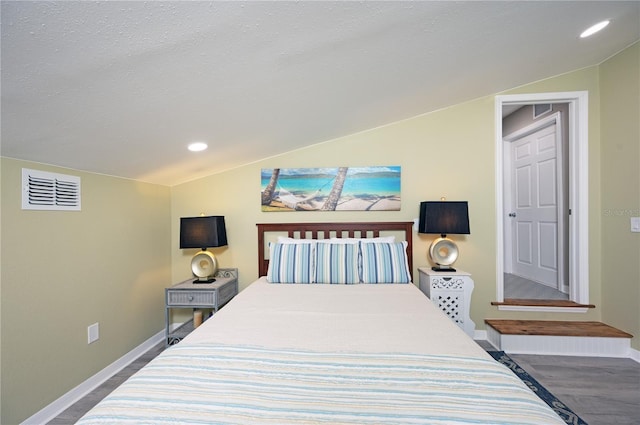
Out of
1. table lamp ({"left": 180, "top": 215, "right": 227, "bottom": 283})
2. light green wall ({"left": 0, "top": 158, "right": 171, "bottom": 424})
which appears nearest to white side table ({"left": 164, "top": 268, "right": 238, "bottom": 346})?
table lamp ({"left": 180, "top": 215, "right": 227, "bottom": 283})

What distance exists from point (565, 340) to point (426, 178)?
1888 millimetres

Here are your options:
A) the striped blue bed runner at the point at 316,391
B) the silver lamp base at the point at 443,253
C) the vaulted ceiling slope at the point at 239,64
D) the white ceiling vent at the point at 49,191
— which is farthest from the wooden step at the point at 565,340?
the white ceiling vent at the point at 49,191

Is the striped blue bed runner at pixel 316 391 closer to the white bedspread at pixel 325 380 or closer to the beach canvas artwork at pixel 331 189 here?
the white bedspread at pixel 325 380

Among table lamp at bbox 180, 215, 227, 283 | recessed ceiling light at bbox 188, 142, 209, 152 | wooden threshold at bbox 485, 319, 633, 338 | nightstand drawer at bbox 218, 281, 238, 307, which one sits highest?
recessed ceiling light at bbox 188, 142, 209, 152

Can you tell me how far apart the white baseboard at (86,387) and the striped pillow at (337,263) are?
1.77 metres

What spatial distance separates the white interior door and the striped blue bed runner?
3217 mm

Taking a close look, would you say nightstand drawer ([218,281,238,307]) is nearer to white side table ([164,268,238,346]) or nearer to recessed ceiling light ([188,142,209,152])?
white side table ([164,268,238,346])

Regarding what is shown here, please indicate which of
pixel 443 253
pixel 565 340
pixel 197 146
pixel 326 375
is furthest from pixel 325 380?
pixel 565 340

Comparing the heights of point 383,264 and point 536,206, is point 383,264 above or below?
below

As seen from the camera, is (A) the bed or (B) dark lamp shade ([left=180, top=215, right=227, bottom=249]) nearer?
(A) the bed

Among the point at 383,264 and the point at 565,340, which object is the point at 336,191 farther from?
the point at 565,340

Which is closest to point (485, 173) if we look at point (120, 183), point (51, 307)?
point (120, 183)

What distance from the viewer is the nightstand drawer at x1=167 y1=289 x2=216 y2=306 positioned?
246 centimetres

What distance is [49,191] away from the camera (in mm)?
1715
